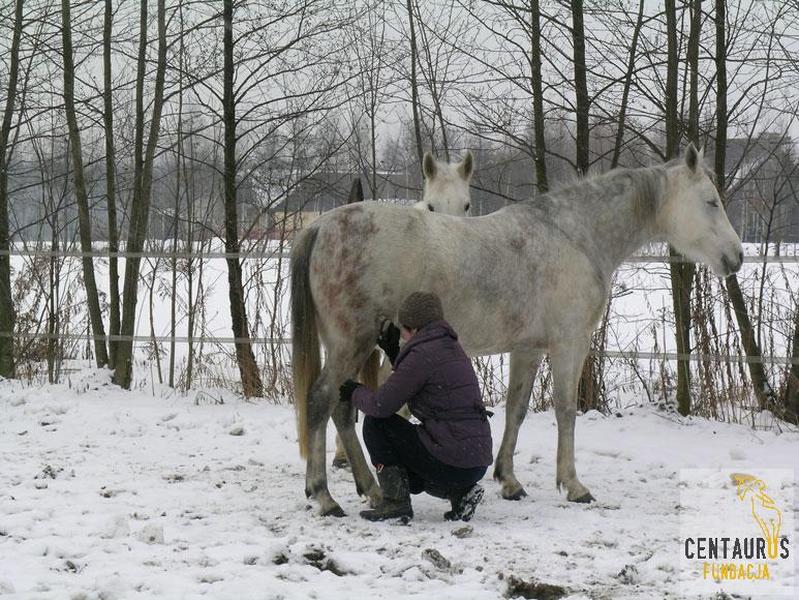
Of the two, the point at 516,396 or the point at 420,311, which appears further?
A: the point at 516,396

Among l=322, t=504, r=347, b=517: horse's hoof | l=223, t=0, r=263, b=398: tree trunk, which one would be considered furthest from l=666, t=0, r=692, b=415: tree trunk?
l=223, t=0, r=263, b=398: tree trunk

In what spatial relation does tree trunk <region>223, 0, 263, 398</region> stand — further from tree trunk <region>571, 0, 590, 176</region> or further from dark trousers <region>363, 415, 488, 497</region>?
dark trousers <region>363, 415, 488, 497</region>

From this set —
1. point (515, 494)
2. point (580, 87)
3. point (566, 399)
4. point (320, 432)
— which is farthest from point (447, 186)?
point (320, 432)

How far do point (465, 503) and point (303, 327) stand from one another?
4.22 ft

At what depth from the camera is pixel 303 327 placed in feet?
15.4

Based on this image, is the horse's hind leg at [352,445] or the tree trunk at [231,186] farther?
the tree trunk at [231,186]

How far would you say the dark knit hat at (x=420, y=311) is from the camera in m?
4.30

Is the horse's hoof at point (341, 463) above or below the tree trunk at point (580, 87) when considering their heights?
below

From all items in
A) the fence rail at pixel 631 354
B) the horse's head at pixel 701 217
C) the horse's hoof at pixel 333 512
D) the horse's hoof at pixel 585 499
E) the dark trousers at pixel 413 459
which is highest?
the horse's head at pixel 701 217

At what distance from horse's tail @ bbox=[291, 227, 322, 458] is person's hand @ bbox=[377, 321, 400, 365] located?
0.36 meters

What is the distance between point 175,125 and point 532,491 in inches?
291

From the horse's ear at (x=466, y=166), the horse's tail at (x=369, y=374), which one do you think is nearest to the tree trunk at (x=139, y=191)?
the horse's ear at (x=466, y=166)

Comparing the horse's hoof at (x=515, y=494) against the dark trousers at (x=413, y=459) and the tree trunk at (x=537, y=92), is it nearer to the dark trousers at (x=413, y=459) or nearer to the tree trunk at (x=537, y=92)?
the dark trousers at (x=413, y=459)

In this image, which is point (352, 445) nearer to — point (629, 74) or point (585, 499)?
point (585, 499)
